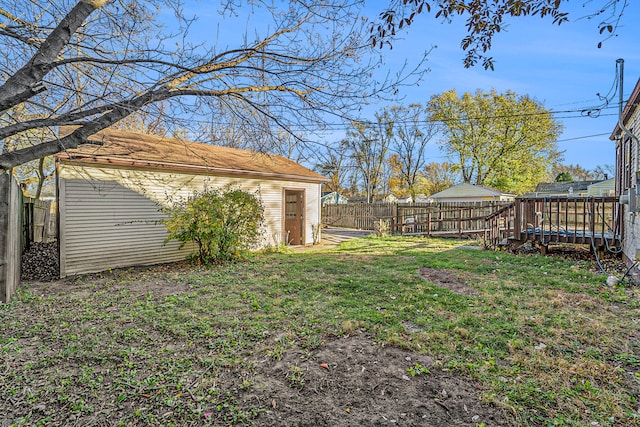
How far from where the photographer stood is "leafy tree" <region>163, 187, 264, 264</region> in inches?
297

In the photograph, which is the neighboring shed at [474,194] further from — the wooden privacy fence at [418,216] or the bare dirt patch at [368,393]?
the bare dirt patch at [368,393]

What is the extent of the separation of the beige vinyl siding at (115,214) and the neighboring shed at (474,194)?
2066cm

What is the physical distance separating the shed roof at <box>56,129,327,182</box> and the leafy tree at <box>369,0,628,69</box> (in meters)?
3.70

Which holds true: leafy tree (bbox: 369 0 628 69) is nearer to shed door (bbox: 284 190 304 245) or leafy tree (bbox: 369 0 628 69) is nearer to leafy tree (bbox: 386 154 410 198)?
shed door (bbox: 284 190 304 245)

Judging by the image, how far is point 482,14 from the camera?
2848 mm

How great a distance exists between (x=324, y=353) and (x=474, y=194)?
2415 centimetres

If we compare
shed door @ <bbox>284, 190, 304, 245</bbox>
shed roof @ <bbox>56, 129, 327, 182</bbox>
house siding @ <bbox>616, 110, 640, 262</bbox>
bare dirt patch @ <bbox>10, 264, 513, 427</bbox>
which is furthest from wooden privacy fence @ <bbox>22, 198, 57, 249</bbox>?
house siding @ <bbox>616, 110, 640, 262</bbox>

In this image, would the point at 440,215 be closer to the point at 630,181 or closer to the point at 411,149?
the point at 630,181

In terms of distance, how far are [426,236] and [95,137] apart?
38.5ft

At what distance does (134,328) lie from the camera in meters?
3.92

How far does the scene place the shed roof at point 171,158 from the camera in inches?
271

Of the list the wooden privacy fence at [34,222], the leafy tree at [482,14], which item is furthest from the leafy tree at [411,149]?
the leafy tree at [482,14]

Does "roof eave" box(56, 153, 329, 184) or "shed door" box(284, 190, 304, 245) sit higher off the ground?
"roof eave" box(56, 153, 329, 184)

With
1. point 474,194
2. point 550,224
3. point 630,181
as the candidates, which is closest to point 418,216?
point 550,224
